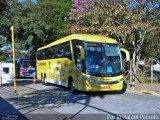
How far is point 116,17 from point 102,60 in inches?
351

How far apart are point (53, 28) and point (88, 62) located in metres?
26.3

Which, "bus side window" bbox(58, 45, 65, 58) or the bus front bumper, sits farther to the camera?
"bus side window" bbox(58, 45, 65, 58)

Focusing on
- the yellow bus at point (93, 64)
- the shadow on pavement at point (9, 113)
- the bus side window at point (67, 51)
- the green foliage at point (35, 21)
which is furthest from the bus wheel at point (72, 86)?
the green foliage at point (35, 21)

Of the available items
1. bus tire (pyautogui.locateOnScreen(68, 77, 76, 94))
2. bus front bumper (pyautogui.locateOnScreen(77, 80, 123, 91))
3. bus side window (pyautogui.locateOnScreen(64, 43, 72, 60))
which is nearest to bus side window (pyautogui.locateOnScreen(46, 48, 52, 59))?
bus side window (pyautogui.locateOnScreen(64, 43, 72, 60))

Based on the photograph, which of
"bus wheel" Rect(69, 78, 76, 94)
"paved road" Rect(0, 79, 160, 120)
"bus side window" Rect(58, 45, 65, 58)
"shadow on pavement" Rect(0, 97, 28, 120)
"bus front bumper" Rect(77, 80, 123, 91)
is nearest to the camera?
"shadow on pavement" Rect(0, 97, 28, 120)

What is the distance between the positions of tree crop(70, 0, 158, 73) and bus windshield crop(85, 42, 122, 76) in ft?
20.7

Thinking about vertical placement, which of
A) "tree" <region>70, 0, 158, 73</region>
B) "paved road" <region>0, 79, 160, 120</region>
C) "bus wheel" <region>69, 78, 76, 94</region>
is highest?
"tree" <region>70, 0, 158, 73</region>

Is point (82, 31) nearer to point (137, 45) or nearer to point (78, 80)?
point (137, 45)

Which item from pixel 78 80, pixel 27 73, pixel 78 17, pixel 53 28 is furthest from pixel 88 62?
pixel 27 73

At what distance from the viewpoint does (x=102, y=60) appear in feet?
71.0

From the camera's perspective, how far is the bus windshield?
21.5 meters

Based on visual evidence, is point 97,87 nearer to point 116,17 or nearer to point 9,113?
point 9,113

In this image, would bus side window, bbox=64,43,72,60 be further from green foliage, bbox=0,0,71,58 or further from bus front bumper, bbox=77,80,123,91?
green foliage, bbox=0,0,71,58

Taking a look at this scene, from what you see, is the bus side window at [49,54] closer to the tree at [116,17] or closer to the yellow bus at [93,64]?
the tree at [116,17]
